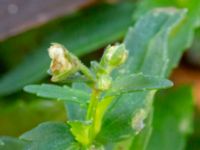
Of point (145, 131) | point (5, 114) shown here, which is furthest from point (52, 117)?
point (145, 131)

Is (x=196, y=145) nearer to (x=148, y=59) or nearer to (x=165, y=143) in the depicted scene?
(x=165, y=143)

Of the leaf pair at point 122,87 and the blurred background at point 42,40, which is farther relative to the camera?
the blurred background at point 42,40

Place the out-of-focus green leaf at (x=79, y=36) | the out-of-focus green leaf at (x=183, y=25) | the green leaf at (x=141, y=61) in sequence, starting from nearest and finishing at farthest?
the green leaf at (x=141, y=61), the out-of-focus green leaf at (x=183, y=25), the out-of-focus green leaf at (x=79, y=36)

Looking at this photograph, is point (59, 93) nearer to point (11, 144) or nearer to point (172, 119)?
point (11, 144)

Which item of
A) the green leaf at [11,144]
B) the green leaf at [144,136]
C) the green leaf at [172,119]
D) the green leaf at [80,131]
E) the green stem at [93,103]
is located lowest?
the green leaf at [172,119]

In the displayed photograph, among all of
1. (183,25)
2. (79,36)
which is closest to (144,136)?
(183,25)

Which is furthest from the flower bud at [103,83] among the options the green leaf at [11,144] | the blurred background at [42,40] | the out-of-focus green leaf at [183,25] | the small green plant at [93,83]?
the blurred background at [42,40]

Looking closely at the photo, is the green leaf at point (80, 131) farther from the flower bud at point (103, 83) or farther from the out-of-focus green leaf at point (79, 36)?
the out-of-focus green leaf at point (79, 36)
